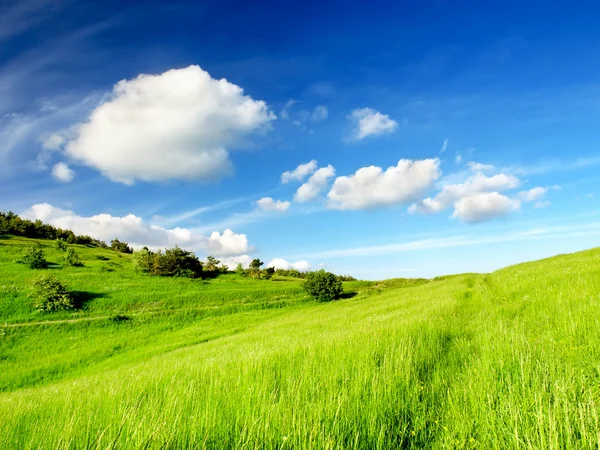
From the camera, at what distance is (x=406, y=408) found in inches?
134

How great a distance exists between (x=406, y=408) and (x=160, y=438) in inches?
99.0

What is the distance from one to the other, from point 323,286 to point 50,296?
36479 mm

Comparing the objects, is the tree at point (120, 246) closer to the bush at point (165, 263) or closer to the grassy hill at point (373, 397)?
the bush at point (165, 263)

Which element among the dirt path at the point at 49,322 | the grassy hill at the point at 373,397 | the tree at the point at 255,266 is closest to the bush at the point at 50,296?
the dirt path at the point at 49,322

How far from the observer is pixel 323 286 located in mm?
51969

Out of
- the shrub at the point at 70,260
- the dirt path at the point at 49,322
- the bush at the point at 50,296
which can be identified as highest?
the shrub at the point at 70,260

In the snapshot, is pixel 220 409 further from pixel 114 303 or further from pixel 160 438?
pixel 114 303

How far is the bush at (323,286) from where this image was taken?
2035 inches

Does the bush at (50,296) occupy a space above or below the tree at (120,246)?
below

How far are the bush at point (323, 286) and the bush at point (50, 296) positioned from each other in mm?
33318

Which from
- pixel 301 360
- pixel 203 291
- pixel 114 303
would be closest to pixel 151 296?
pixel 114 303

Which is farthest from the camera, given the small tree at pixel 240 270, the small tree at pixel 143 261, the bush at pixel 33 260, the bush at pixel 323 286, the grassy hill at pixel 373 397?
the small tree at pixel 240 270

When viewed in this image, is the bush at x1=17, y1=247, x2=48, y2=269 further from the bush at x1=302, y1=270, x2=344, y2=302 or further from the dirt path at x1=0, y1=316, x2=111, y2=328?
the bush at x1=302, y1=270, x2=344, y2=302

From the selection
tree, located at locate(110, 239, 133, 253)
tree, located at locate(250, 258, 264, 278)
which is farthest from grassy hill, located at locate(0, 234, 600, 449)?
tree, located at locate(110, 239, 133, 253)
